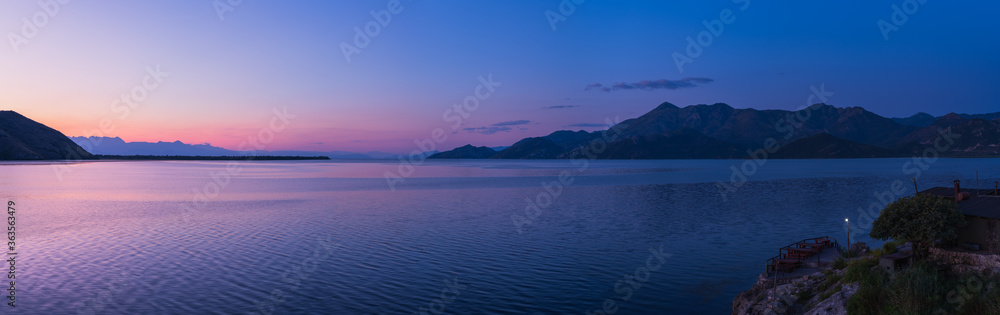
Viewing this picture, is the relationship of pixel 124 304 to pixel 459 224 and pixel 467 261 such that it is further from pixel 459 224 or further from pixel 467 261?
pixel 459 224

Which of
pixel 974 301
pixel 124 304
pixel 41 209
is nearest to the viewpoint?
pixel 974 301

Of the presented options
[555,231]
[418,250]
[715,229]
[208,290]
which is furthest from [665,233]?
[208,290]

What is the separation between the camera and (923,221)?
91.5ft

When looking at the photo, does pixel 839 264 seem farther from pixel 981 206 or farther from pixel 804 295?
pixel 981 206

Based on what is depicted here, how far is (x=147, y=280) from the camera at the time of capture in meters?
33.3

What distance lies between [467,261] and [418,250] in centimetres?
603

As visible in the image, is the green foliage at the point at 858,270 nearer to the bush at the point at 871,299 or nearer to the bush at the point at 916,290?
the bush at the point at 871,299

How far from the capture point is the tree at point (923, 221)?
27672mm

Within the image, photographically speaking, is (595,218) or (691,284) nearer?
(691,284)
